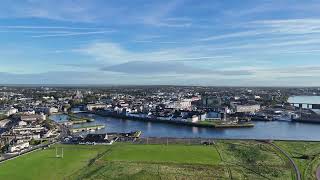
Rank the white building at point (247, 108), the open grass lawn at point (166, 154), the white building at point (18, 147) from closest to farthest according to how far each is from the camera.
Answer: the open grass lawn at point (166, 154) → the white building at point (18, 147) → the white building at point (247, 108)

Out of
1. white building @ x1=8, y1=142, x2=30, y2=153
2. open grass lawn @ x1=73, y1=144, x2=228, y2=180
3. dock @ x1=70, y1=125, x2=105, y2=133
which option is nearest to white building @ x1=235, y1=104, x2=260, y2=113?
dock @ x1=70, y1=125, x2=105, y2=133

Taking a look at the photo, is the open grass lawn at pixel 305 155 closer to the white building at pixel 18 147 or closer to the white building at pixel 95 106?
the white building at pixel 18 147

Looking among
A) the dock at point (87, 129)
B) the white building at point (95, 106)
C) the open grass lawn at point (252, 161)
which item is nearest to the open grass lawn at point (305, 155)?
the open grass lawn at point (252, 161)

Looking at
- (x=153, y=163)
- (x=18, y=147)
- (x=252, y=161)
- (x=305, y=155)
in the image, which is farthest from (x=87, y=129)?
(x=305, y=155)

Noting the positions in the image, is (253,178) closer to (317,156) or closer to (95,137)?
(317,156)

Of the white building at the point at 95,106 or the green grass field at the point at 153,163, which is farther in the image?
the white building at the point at 95,106

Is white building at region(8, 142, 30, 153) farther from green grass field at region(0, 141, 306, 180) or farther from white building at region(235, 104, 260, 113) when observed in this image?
white building at region(235, 104, 260, 113)

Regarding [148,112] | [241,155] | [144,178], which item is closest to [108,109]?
[148,112]

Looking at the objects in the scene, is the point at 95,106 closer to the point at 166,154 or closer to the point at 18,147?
the point at 18,147
